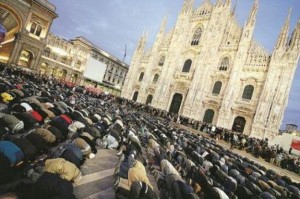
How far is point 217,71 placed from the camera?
28.9 metres

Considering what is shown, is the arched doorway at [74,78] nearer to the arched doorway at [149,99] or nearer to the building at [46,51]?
the building at [46,51]

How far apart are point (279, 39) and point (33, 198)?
2778cm

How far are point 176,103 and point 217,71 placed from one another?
24.5 ft

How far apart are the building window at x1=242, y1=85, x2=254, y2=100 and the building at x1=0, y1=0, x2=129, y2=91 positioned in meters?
26.6

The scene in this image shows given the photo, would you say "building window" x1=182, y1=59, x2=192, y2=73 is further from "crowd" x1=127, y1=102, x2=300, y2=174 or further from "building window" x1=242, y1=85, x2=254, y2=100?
"building window" x1=242, y1=85, x2=254, y2=100

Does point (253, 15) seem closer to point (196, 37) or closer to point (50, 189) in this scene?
point (196, 37)

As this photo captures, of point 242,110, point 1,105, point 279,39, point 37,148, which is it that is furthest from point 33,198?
point 279,39

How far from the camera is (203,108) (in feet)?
94.8

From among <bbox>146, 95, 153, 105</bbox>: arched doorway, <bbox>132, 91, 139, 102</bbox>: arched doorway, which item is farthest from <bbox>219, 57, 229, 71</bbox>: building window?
<bbox>132, 91, 139, 102</bbox>: arched doorway

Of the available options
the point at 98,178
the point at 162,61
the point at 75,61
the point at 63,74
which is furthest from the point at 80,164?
the point at 75,61

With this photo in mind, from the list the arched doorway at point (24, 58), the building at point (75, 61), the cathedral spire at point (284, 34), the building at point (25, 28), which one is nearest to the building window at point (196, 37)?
the cathedral spire at point (284, 34)

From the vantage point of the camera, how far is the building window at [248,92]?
25916 millimetres

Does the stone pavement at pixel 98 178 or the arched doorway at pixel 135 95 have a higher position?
the arched doorway at pixel 135 95

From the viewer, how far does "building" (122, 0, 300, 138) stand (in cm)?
2377
